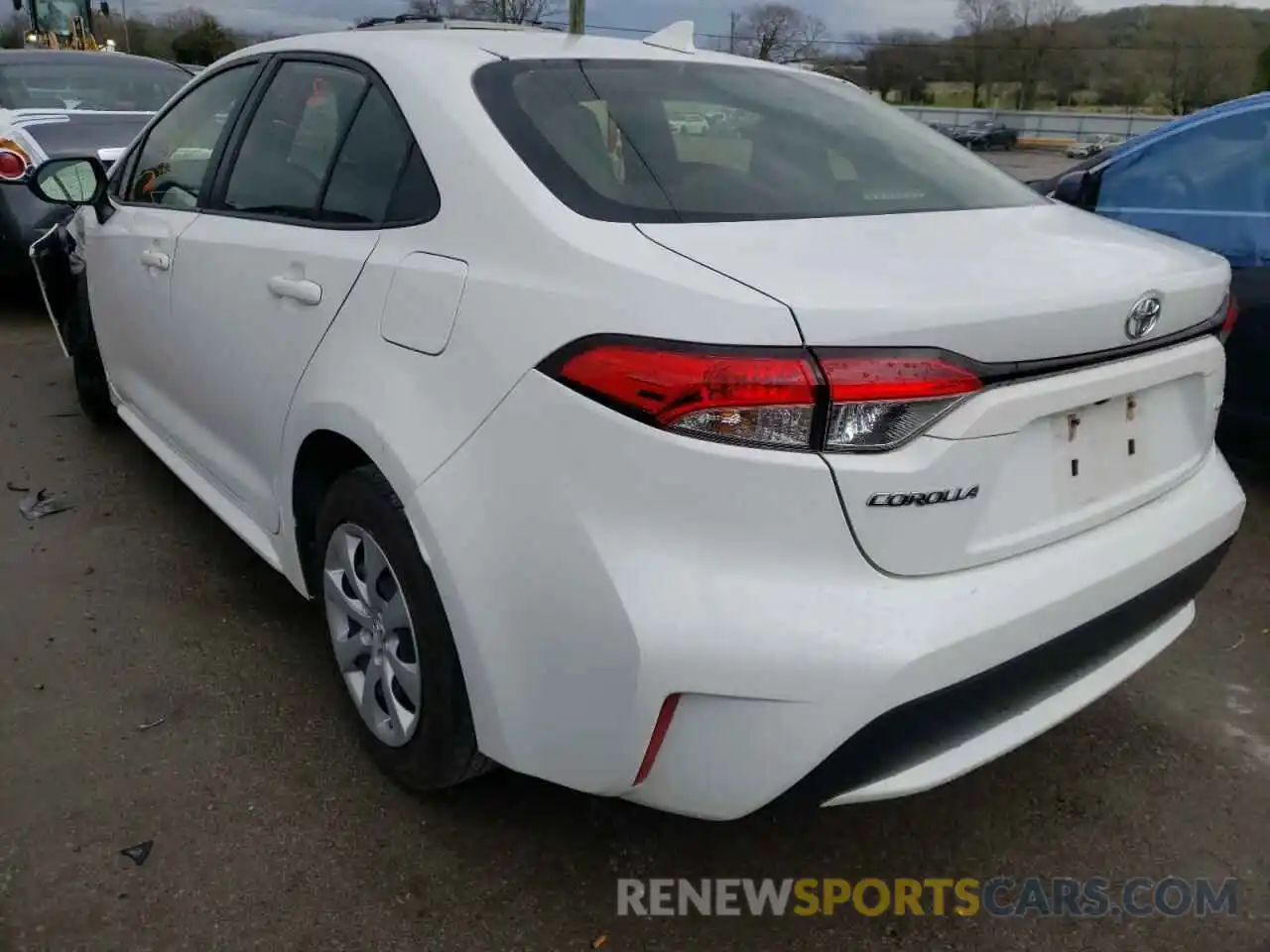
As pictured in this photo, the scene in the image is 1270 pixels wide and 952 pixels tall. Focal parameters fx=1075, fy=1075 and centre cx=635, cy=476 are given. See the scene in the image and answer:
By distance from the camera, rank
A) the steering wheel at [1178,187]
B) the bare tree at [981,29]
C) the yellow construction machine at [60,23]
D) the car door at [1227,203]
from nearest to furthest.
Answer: the car door at [1227,203] → the steering wheel at [1178,187] → the yellow construction machine at [60,23] → the bare tree at [981,29]

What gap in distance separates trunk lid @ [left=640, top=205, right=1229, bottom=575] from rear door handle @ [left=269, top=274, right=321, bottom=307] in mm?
857

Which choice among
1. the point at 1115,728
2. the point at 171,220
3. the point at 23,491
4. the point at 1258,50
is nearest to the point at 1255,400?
the point at 1115,728

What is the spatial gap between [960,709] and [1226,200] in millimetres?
2939

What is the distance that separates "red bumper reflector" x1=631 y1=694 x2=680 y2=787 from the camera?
1.64 m

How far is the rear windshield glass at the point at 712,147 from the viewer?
6.43 ft

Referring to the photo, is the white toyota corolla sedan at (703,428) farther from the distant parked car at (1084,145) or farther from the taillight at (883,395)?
the distant parked car at (1084,145)

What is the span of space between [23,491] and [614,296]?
3.34 m

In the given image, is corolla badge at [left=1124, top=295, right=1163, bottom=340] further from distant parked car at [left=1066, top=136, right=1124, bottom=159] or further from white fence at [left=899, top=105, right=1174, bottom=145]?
white fence at [left=899, top=105, right=1174, bottom=145]

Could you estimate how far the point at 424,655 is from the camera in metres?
2.03

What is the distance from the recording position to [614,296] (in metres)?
1.67

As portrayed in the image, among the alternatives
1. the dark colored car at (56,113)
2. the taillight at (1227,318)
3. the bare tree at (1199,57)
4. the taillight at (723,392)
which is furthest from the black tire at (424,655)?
the bare tree at (1199,57)

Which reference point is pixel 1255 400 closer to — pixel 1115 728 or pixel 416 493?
pixel 1115 728

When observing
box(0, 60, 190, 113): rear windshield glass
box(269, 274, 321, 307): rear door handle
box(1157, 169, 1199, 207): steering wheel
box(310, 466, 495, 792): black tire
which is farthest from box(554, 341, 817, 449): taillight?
box(0, 60, 190, 113): rear windshield glass

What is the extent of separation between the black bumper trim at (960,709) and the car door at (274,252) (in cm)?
134
